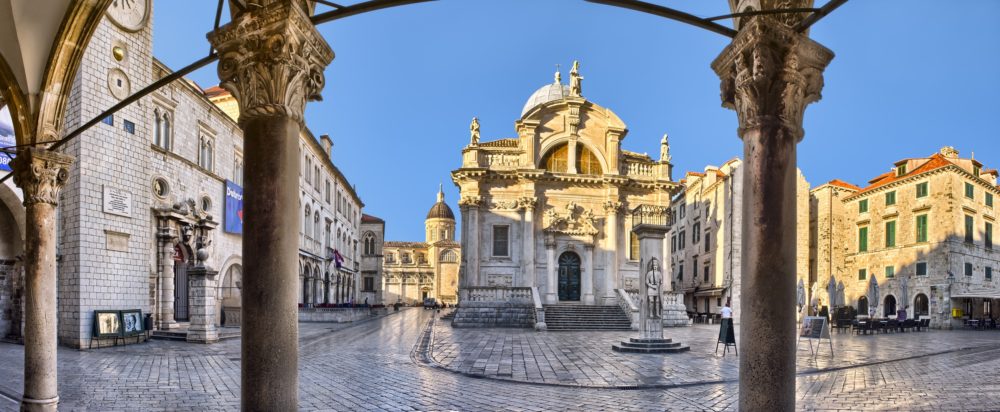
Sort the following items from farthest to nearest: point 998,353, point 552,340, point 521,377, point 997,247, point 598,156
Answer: point 997,247, point 598,156, point 552,340, point 998,353, point 521,377

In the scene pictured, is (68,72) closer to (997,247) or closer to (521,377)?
(521,377)

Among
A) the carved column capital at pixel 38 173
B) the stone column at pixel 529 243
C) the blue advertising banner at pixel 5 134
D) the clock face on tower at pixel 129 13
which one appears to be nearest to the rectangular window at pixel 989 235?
the stone column at pixel 529 243

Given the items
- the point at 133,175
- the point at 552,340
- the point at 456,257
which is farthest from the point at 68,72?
the point at 456,257

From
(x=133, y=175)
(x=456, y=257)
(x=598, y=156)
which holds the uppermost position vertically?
(x=598, y=156)

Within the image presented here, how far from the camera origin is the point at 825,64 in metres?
5.06

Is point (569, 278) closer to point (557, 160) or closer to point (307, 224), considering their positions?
point (557, 160)

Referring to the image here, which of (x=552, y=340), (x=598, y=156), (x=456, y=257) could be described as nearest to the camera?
(x=552, y=340)

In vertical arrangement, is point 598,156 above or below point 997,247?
above

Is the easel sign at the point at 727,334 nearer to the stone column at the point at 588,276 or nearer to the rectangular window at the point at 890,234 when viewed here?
the stone column at the point at 588,276

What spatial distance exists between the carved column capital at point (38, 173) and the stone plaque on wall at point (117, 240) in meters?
11.9

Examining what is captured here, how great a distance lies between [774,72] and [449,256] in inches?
3198

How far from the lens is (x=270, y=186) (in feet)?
14.8

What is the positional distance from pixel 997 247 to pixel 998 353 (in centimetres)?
2821

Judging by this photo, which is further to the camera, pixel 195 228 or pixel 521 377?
pixel 195 228
